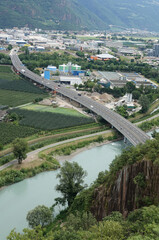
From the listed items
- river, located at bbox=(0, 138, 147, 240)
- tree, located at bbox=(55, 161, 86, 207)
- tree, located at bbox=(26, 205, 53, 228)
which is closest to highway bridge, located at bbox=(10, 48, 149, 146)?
river, located at bbox=(0, 138, 147, 240)

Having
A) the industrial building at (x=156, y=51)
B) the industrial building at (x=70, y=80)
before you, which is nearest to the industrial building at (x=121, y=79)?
the industrial building at (x=70, y=80)

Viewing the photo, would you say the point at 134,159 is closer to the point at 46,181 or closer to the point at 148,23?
the point at 46,181

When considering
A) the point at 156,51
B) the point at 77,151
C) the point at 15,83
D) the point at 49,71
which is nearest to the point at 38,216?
the point at 77,151

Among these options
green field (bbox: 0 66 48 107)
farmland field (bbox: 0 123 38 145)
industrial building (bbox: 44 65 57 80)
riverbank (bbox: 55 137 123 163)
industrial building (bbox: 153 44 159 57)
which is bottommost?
riverbank (bbox: 55 137 123 163)

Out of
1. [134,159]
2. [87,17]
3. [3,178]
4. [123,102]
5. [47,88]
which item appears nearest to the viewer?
[134,159]

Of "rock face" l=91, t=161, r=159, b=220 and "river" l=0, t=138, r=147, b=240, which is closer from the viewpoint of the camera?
"rock face" l=91, t=161, r=159, b=220

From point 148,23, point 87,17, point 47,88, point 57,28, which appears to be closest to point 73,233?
point 47,88

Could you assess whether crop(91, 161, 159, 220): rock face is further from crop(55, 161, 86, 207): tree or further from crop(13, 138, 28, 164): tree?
crop(13, 138, 28, 164): tree
